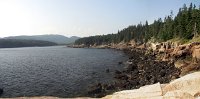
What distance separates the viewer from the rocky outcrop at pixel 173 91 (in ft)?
37.9

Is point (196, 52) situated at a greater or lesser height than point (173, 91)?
lesser

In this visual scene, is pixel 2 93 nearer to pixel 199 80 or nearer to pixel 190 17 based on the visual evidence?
pixel 199 80

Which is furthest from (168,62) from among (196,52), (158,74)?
(158,74)

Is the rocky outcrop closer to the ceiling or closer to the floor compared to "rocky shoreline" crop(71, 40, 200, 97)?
closer to the ceiling

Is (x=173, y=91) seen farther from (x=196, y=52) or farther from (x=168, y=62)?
(x=168, y=62)

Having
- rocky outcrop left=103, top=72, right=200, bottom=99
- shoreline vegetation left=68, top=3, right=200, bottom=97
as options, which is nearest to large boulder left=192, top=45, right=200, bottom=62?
shoreline vegetation left=68, top=3, right=200, bottom=97

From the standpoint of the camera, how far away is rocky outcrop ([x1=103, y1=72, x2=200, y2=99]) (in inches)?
455

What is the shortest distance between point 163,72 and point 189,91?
2062 inches

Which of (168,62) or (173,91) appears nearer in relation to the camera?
(173,91)

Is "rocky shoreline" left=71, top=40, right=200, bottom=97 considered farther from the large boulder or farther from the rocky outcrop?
the rocky outcrop

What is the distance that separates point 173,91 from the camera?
39.5 feet

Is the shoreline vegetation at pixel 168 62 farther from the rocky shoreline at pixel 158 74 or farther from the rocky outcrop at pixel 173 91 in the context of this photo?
the rocky outcrop at pixel 173 91

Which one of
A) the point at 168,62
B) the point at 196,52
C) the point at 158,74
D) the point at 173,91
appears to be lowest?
the point at 158,74

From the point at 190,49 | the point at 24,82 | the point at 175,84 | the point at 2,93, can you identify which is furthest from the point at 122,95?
the point at 190,49
